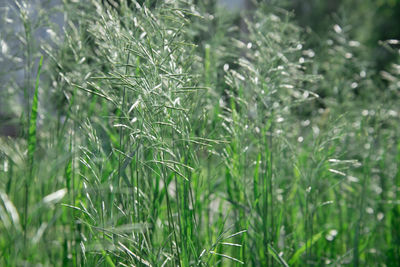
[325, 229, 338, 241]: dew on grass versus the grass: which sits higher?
the grass

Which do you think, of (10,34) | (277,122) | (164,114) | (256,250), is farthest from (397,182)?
(10,34)

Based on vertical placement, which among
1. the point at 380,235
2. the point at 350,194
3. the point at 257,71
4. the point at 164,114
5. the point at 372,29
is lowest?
the point at 380,235

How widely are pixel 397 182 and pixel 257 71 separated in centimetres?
100

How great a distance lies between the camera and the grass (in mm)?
Answer: 1041

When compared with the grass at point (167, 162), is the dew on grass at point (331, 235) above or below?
below

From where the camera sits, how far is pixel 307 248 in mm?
1477

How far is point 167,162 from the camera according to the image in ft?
3.56

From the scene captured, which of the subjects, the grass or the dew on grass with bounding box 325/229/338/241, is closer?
the grass

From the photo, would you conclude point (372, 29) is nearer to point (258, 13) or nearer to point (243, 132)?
point (258, 13)

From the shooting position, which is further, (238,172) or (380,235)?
(380,235)

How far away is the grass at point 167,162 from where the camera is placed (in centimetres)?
104

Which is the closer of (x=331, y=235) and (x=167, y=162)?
(x=167, y=162)

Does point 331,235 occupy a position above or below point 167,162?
below

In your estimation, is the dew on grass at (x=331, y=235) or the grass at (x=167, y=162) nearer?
the grass at (x=167, y=162)
